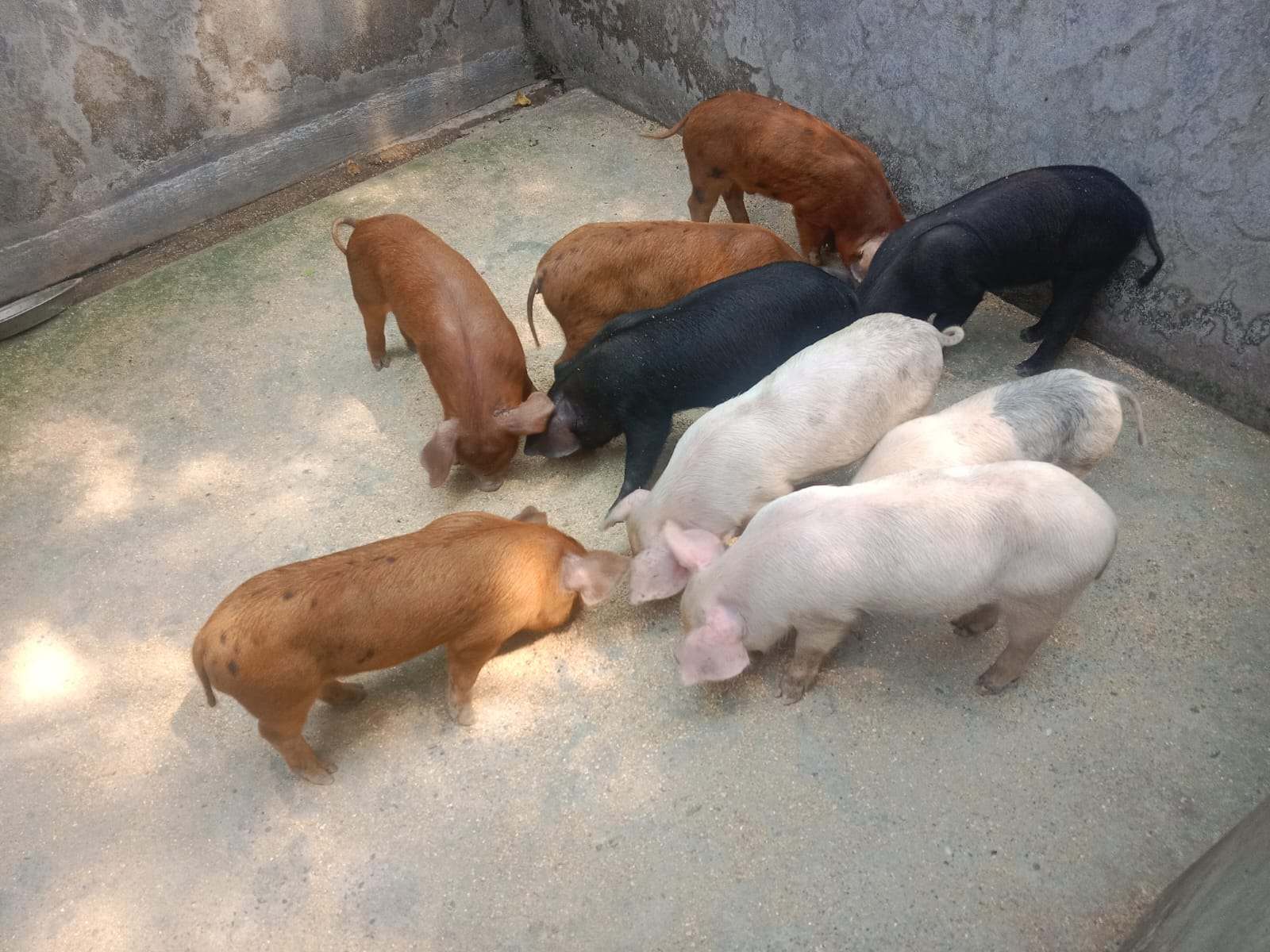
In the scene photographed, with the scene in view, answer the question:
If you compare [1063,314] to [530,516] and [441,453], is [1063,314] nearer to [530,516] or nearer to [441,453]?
[530,516]

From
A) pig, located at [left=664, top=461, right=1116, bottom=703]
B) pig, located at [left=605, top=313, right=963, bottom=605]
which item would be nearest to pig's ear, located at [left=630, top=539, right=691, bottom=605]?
pig, located at [left=605, top=313, right=963, bottom=605]

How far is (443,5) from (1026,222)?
3.77 metres

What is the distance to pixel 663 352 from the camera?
11.1 feet

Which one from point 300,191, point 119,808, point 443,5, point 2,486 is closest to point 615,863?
point 119,808

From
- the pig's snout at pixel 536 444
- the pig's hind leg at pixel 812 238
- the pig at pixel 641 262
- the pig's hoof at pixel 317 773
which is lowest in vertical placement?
the pig's hoof at pixel 317 773

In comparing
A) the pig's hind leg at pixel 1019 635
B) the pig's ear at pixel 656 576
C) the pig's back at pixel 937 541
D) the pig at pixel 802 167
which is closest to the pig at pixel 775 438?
the pig's ear at pixel 656 576

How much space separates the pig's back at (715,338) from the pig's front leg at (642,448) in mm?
91

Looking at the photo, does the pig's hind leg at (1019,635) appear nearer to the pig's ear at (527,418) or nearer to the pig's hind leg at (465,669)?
the pig's hind leg at (465,669)

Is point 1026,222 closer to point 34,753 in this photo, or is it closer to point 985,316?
point 985,316

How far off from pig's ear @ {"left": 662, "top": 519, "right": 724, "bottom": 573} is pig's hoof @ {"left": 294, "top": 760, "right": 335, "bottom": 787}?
3.99ft

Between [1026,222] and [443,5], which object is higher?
[443,5]

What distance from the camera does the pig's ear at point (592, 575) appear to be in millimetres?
2832

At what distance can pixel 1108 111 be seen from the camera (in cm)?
343

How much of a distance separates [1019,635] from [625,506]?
4.21 feet
